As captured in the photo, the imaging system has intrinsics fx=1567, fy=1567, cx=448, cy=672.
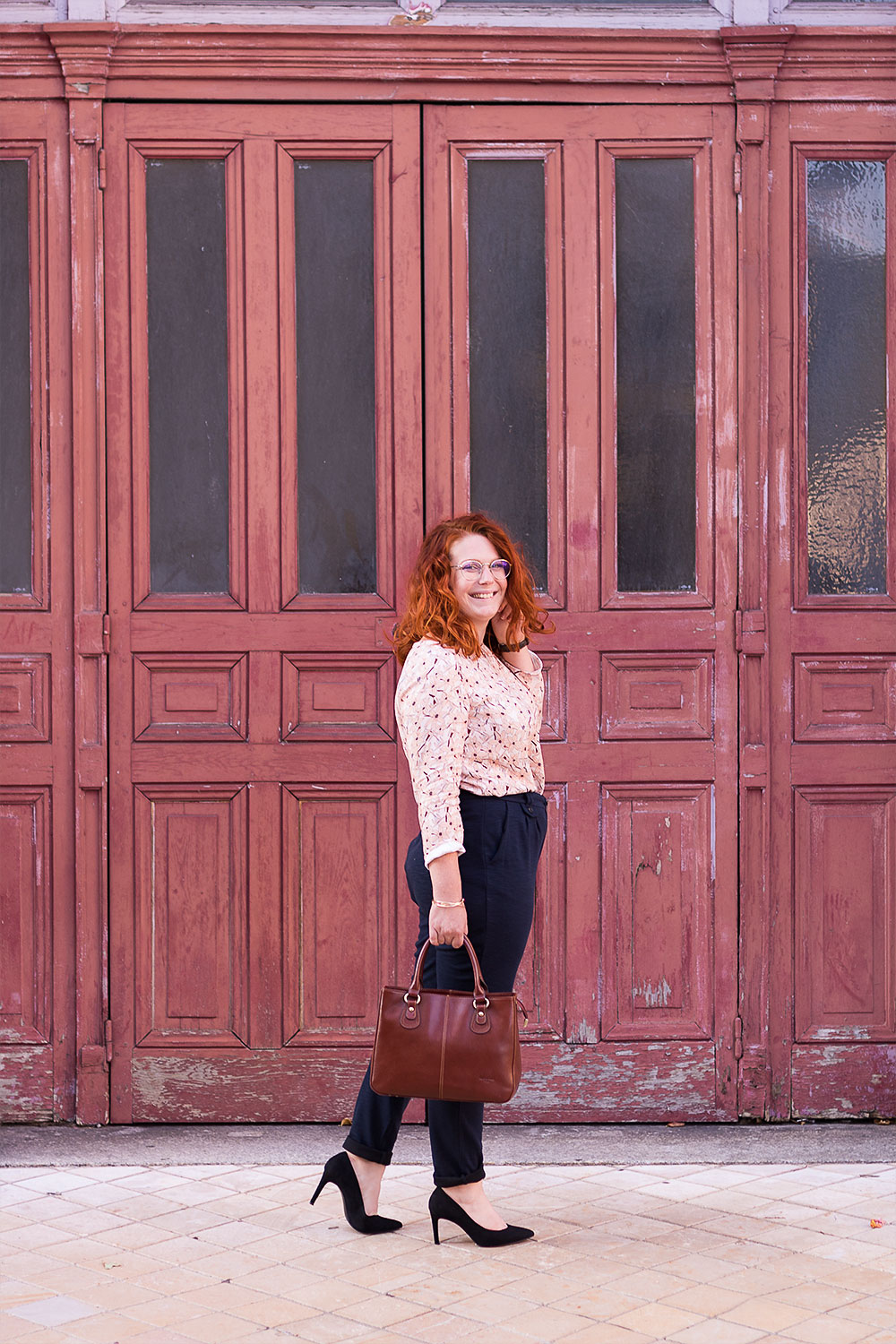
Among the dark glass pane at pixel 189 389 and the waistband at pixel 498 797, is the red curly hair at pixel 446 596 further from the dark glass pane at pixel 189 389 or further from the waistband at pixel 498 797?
the dark glass pane at pixel 189 389

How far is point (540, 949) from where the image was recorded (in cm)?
514

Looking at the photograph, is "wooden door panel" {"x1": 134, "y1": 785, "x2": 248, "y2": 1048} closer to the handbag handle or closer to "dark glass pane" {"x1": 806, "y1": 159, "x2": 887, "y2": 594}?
the handbag handle

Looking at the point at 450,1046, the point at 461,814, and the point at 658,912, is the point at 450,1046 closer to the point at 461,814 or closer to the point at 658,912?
the point at 461,814

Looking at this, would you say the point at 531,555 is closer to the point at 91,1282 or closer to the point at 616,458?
the point at 616,458

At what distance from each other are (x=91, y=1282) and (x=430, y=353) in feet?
9.70

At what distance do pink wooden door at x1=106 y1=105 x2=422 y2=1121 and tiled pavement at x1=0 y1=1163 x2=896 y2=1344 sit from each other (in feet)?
1.99

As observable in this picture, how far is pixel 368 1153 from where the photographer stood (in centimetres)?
404

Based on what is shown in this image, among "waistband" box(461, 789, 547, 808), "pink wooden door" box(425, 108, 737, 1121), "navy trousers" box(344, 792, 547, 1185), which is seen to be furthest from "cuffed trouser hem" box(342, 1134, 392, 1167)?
"pink wooden door" box(425, 108, 737, 1121)

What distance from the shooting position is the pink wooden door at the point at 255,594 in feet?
16.7

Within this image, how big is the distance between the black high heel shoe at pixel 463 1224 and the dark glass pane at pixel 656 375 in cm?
209

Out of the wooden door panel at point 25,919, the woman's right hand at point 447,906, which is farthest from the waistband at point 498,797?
the wooden door panel at point 25,919

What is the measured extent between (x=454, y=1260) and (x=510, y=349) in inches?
111

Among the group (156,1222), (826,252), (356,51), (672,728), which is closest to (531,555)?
(672,728)

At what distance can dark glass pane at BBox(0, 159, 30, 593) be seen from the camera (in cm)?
510
